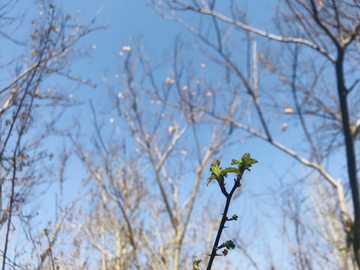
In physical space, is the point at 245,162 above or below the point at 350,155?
below

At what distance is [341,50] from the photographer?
3.15 metres

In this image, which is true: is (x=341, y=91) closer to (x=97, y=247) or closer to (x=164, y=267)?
(x=164, y=267)

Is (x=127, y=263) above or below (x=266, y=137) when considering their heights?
below

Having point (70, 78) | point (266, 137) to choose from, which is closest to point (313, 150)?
point (266, 137)

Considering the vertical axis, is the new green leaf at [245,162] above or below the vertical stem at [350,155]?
below

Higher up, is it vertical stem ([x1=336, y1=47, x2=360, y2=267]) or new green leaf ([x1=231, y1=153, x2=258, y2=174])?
vertical stem ([x1=336, y1=47, x2=360, y2=267])

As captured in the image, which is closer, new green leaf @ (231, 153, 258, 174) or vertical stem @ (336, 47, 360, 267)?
new green leaf @ (231, 153, 258, 174)

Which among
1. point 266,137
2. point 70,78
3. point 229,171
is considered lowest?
point 229,171

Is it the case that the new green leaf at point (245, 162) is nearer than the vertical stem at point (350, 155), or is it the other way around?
the new green leaf at point (245, 162)

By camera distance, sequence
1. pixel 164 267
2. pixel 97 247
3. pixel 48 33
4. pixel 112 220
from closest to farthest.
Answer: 1. pixel 48 33
2. pixel 164 267
3. pixel 112 220
4. pixel 97 247

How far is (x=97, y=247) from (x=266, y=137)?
774 cm

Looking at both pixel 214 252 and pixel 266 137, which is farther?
pixel 266 137

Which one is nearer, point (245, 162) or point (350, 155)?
point (245, 162)

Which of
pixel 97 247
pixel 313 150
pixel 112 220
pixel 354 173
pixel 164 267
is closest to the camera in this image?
pixel 354 173
